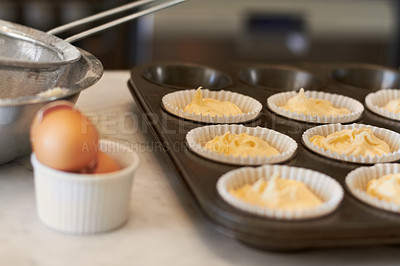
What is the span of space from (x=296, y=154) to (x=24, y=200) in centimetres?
60

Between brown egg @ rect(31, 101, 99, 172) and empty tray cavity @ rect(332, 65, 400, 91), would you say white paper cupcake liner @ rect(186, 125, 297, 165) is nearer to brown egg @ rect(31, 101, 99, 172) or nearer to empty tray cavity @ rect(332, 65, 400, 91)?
brown egg @ rect(31, 101, 99, 172)

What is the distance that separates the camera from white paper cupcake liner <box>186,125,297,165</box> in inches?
49.4

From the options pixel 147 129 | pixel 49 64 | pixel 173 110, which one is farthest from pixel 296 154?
pixel 49 64

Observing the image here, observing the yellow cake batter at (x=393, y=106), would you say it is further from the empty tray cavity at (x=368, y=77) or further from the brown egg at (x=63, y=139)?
the brown egg at (x=63, y=139)

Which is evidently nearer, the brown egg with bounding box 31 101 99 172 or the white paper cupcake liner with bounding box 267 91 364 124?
the brown egg with bounding box 31 101 99 172

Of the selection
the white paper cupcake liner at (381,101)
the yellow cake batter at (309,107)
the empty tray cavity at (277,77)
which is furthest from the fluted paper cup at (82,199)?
the empty tray cavity at (277,77)

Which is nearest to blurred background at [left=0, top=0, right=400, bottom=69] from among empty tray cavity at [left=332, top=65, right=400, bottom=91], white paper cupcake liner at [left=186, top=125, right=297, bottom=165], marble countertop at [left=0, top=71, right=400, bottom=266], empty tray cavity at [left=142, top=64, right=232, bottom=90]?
empty tray cavity at [left=142, top=64, right=232, bottom=90]

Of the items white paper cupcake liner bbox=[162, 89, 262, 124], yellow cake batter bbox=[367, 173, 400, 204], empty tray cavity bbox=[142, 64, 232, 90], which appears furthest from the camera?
empty tray cavity bbox=[142, 64, 232, 90]

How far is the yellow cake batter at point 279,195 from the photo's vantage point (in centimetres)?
108

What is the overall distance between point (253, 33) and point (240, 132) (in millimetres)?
2573

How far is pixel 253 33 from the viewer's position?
154 inches

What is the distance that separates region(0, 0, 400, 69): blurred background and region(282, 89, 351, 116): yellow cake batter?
2.15m

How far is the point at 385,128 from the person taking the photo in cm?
157

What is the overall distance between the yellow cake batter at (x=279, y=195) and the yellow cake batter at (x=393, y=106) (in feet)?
2.21
